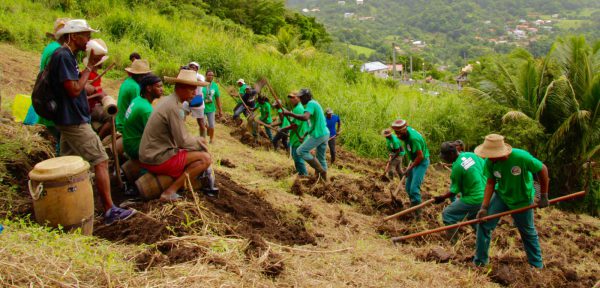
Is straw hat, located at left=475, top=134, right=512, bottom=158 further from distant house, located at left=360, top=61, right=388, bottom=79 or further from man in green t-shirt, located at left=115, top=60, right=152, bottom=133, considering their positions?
distant house, located at left=360, top=61, right=388, bottom=79

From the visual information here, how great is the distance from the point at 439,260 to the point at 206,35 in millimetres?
14292

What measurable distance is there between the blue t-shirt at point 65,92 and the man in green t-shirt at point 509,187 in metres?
3.93

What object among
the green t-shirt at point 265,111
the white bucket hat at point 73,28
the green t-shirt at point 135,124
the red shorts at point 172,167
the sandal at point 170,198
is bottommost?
the green t-shirt at point 265,111

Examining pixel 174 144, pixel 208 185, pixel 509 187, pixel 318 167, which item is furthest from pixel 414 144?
pixel 174 144

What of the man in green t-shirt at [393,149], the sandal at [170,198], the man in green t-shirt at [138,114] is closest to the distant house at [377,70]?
the man in green t-shirt at [393,149]

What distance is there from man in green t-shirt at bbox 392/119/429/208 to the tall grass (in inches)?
245

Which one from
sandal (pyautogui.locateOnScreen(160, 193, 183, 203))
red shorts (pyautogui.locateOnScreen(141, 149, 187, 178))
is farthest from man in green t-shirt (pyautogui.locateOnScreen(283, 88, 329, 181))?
sandal (pyautogui.locateOnScreen(160, 193, 183, 203))

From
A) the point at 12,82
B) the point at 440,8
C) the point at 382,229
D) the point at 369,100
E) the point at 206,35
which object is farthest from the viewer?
the point at 440,8

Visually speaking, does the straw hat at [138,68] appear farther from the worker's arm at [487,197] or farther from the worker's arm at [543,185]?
the worker's arm at [543,185]

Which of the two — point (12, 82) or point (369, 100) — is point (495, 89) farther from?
point (12, 82)

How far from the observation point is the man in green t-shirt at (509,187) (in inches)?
199

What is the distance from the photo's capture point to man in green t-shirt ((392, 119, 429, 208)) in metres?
6.81

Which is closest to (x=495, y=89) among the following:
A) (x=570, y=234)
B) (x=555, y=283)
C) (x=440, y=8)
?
(x=570, y=234)

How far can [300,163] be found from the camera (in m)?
8.02
